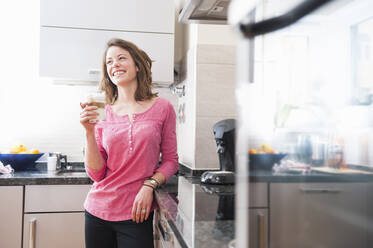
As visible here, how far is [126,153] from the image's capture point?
1.37 meters

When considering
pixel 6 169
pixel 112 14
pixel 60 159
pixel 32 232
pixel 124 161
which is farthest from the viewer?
pixel 60 159

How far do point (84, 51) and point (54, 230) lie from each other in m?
1.10

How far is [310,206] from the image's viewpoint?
0.85 ft

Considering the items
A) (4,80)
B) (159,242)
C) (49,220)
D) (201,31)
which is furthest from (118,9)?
(159,242)

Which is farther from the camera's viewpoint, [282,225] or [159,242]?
[159,242]

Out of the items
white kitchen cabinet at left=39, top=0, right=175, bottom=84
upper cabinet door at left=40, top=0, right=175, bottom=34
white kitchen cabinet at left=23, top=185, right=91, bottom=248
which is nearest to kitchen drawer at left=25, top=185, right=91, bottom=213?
white kitchen cabinet at left=23, top=185, right=91, bottom=248

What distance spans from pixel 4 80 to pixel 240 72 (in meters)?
2.53

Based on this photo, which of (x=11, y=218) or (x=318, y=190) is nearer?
(x=318, y=190)

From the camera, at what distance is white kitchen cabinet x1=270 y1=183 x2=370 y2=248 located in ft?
0.81

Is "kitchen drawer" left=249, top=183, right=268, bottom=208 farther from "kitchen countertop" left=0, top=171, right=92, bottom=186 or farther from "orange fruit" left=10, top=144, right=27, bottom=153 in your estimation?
"orange fruit" left=10, top=144, right=27, bottom=153

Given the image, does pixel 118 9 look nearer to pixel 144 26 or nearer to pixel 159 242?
pixel 144 26

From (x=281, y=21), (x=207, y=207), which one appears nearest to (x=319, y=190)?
(x=281, y=21)

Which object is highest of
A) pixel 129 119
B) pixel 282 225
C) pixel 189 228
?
pixel 129 119

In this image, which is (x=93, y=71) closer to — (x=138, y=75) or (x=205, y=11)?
(x=138, y=75)
